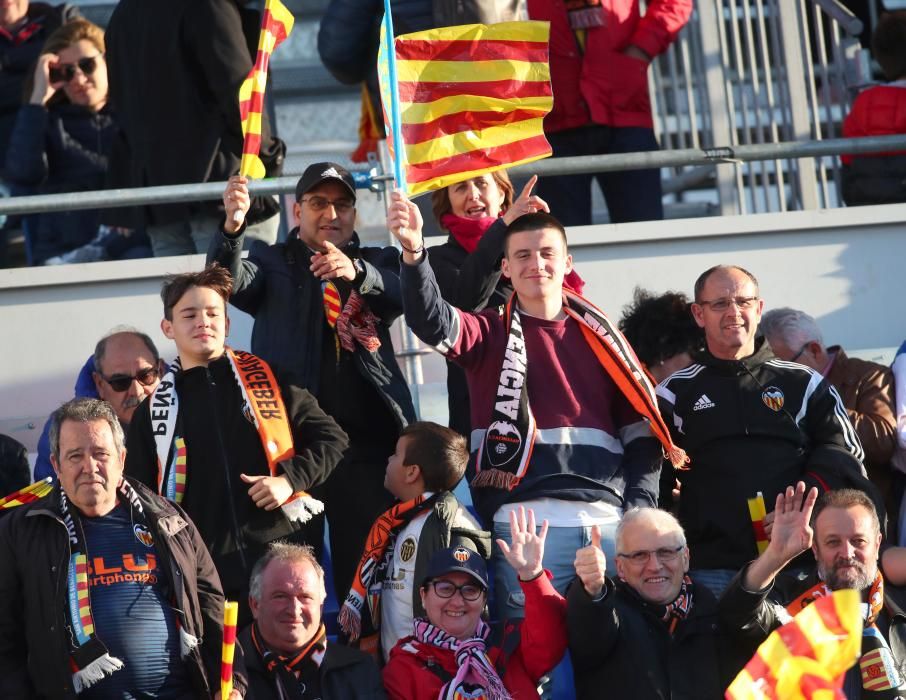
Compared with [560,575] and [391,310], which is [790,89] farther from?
[560,575]

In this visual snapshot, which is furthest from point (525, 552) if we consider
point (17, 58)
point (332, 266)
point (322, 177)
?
point (17, 58)

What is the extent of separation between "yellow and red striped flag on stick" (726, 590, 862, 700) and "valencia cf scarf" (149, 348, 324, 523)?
2132 mm

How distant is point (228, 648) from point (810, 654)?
1772 millimetres

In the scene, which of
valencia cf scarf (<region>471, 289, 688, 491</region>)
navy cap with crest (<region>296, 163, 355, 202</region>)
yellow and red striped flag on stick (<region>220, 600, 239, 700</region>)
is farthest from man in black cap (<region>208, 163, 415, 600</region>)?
yellow and red striped flag on stick (<region>220, 600, 239, 700</region>)

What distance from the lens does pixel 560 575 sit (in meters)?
6.64

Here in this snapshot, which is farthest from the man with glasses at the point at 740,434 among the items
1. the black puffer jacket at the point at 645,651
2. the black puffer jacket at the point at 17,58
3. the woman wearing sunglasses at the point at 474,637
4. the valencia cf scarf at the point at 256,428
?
the black puffer jacket at the point at 17,58

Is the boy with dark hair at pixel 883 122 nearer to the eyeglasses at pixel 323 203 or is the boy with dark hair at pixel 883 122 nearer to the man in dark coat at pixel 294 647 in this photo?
the eyeglasses at pixel 323 203

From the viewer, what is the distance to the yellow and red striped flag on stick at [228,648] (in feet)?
18.8

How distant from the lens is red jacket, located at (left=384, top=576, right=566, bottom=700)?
20.5 ft

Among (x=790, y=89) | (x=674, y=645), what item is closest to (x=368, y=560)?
(x=674, y=645)

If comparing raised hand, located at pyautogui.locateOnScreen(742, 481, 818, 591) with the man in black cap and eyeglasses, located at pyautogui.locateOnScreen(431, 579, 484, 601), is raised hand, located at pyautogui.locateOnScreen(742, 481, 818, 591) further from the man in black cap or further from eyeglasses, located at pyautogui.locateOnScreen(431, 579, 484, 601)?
the man in black cap

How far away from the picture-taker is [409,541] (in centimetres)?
682

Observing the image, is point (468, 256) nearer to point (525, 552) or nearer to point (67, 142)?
point (525, 552)

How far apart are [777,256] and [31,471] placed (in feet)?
12.5
